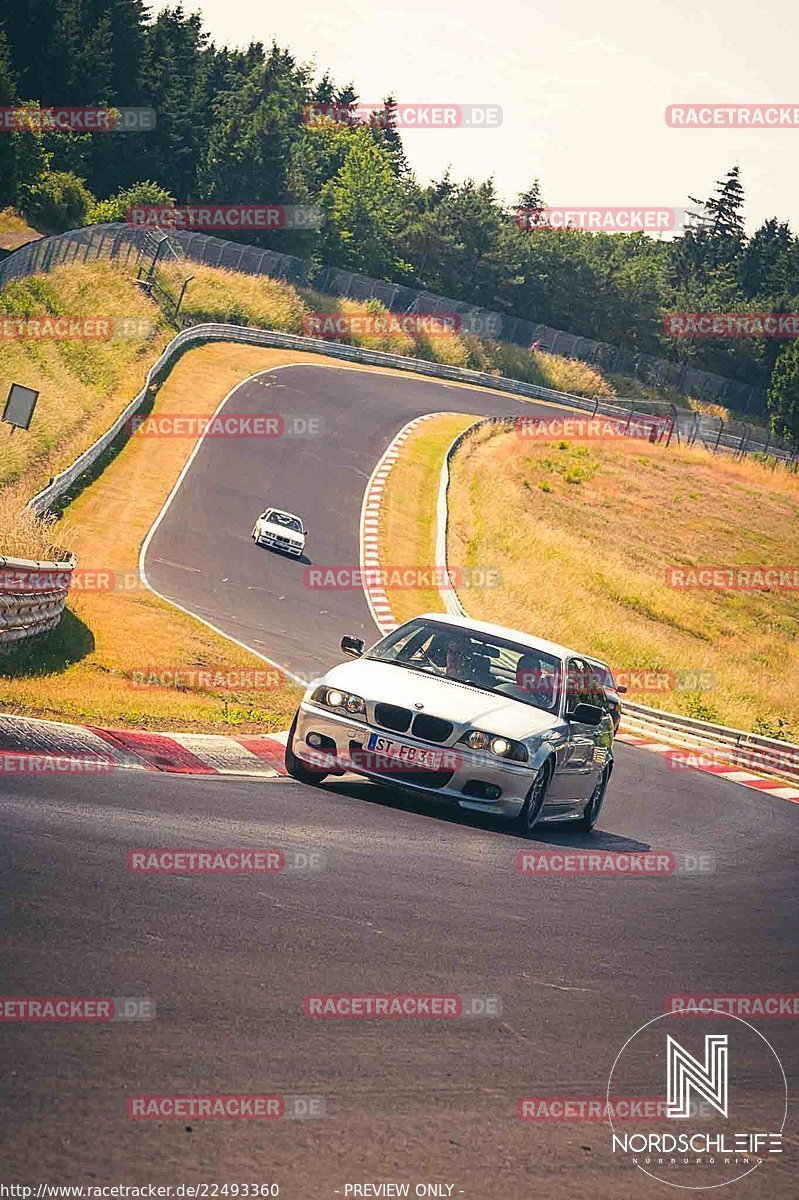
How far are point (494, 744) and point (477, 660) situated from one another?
1.35 metres

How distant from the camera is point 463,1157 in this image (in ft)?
15.0

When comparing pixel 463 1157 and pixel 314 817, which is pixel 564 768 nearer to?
pixel 314 817

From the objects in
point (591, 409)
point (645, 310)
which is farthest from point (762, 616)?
point (645, 310)

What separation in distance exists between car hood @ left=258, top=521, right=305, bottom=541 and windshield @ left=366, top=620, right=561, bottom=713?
71.7 feet

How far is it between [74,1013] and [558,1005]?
234 cm

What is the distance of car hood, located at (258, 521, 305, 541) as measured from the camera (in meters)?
34.0

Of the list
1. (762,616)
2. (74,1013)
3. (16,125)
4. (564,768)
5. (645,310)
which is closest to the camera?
(74,1013)

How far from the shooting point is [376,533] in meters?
38.5
